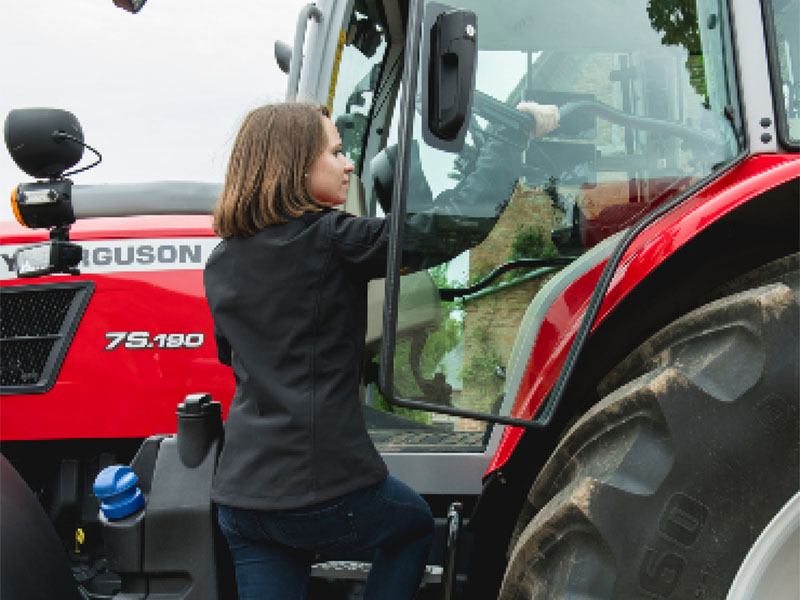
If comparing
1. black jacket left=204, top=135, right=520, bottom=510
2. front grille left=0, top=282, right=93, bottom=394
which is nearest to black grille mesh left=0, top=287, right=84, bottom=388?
front grille left=0, top=282, right=93, bottom=394

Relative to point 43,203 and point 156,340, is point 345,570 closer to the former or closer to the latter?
point 156,340

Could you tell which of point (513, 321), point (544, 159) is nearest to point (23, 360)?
point (513, 321)

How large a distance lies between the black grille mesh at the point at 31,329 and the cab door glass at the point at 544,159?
53.7 inches

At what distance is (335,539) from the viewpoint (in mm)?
1861

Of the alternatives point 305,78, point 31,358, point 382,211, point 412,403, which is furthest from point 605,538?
point 31,358

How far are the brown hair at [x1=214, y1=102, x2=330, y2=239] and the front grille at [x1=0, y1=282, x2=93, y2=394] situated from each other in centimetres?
111

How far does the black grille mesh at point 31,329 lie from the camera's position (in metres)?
2.88

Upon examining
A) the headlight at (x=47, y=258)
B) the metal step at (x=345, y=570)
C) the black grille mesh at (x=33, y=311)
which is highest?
the headlight at (x=47, y=258)

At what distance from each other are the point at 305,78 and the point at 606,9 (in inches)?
38.0

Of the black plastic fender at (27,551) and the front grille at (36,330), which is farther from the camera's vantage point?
the front grille at (36,330)

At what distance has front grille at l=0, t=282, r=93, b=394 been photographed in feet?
9.41

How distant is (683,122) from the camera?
1882mm

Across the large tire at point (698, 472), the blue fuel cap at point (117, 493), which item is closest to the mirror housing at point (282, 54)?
the blue fuel cap at point (117, 493)

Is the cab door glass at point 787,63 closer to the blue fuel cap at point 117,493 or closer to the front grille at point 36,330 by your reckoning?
the blue fuel cap at point 117,493
